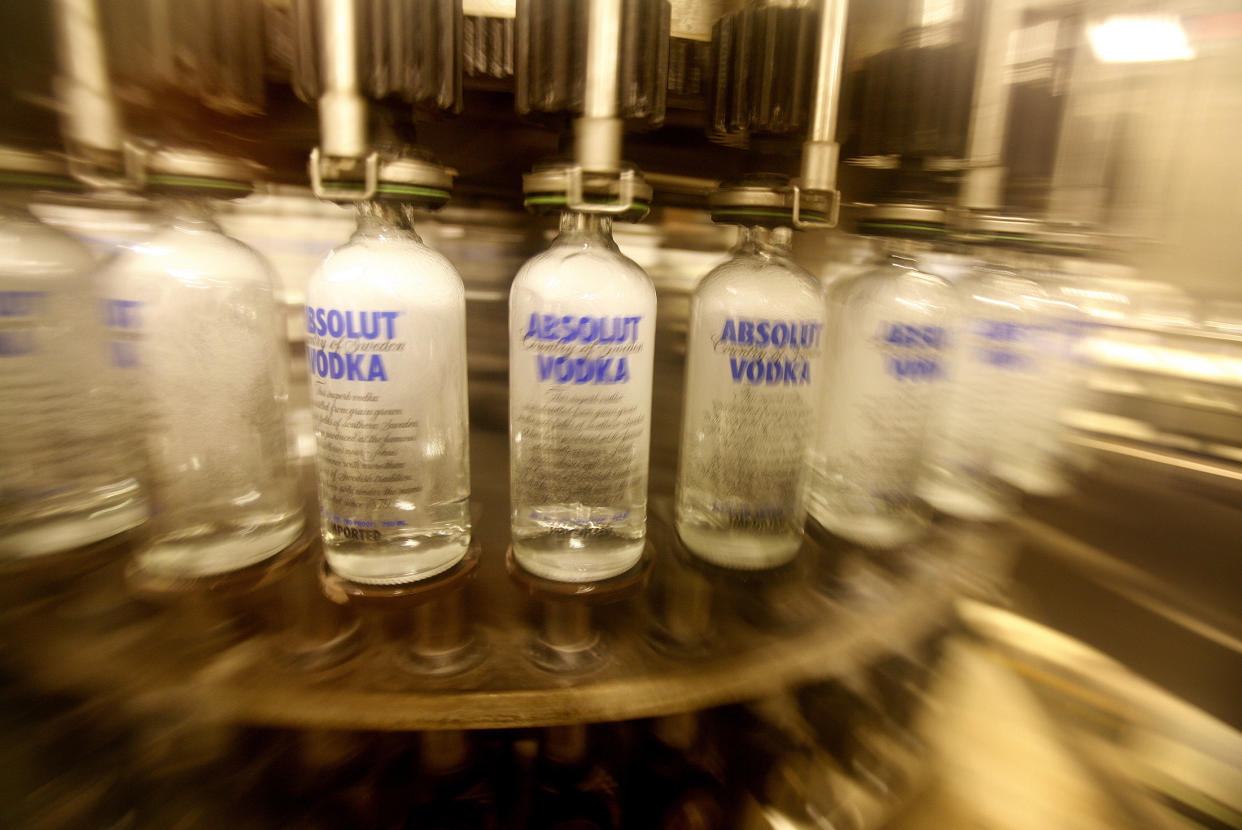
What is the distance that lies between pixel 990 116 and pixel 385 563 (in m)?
0.55

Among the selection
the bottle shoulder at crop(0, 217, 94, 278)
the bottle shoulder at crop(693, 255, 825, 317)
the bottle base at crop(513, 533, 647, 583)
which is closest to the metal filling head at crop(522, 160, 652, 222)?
the bottle shoulder at crop(693, 255, 825, 317)

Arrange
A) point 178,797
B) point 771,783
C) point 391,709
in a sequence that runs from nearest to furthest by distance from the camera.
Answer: point 391,709
point 178,797
point 771,783

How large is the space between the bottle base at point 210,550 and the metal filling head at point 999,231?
573mm

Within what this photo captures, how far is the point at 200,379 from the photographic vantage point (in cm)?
37

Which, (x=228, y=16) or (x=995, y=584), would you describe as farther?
(x=995, y=584)

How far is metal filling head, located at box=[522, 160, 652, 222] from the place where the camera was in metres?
0.32

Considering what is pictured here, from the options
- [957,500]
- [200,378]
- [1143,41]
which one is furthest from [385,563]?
[1143,41]

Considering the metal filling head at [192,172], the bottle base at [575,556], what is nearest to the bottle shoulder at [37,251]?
the metal filling head at [192,172]

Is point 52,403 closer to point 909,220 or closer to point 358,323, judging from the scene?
point 358,323

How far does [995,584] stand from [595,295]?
43 cm

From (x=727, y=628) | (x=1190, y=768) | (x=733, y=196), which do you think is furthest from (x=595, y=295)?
(x=1190, y=768)

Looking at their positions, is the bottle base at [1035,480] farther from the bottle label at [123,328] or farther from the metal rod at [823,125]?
the bottle label at [123,328]

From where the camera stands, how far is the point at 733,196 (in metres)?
0.36

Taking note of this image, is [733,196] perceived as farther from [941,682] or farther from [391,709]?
[941,682]
